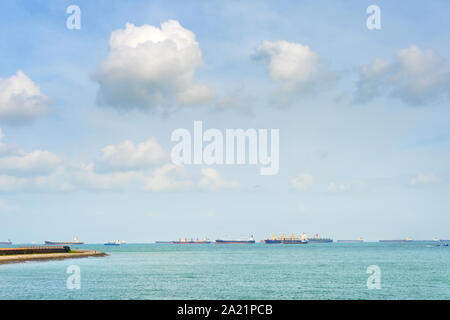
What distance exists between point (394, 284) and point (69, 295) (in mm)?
42760
